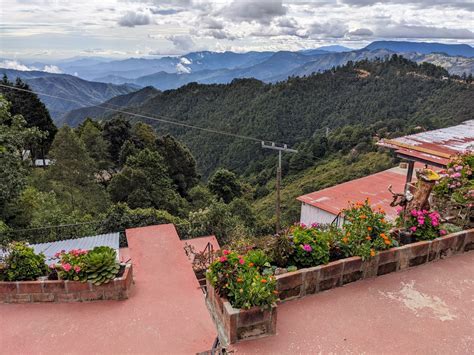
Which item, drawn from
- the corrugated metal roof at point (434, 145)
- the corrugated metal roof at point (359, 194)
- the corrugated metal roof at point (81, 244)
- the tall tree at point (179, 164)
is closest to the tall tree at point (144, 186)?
the tall tree at point (179, 164)

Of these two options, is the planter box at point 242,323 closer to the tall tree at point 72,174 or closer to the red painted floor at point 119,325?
the red painted floor at point 119,325

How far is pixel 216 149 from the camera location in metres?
55.1

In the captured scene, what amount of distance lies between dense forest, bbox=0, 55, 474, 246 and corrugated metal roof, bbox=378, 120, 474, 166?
5.78 metres

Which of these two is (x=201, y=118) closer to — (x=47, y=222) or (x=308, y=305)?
(x=47, y=222)

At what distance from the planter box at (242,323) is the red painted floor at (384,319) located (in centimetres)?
6

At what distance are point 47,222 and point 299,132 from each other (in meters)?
50.2

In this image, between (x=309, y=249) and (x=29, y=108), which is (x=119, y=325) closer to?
(x=309, y=249)

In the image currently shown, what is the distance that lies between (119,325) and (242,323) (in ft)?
5.05

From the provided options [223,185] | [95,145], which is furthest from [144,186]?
[223,185]

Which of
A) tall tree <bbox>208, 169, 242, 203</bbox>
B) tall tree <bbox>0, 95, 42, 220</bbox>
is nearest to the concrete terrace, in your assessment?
tall tree <bbox>0, 95, 42, 220</bbox>

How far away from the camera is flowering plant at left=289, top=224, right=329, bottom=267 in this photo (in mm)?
3377

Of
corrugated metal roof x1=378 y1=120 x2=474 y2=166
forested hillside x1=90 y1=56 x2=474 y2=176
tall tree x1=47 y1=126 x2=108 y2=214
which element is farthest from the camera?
forested hillside x1=90 y1=56 x2=474 y2=176

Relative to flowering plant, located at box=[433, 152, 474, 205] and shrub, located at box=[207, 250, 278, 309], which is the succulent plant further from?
flowering plant, located at box=[433, 152, 474, 205]

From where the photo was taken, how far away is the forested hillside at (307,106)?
4984 cm
